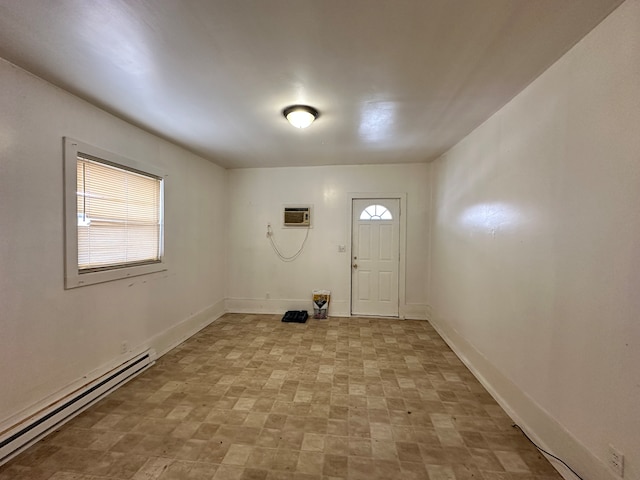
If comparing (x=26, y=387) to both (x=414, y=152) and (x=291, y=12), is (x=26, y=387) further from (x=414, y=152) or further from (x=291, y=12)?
(x=414, y=152)

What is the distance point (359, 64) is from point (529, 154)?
146cm

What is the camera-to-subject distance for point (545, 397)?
184 centimetres

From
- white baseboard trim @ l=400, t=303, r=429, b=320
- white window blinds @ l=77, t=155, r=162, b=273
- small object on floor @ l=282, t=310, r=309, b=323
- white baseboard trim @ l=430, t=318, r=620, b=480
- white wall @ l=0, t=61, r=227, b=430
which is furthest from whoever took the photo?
white baseboard trim @ l=400, t=303, r=429, b=320

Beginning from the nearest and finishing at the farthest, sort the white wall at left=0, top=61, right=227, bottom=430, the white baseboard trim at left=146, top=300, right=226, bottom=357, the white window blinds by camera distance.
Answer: the white wall at left=0, top=61, right=227, bottom=430, the white window blinds, the white baseboard trim at left=146, top=300, right=226, bottom=357

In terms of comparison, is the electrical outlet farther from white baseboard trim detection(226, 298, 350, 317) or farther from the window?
the window

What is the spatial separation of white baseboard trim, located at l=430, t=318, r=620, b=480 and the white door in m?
1.87

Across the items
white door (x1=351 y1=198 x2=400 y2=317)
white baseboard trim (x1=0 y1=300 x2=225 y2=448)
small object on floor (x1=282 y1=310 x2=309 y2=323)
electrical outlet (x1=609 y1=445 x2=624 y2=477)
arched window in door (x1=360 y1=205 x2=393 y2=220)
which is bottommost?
small object on floor (x1=282 y1=310 x2=309 y2=323)

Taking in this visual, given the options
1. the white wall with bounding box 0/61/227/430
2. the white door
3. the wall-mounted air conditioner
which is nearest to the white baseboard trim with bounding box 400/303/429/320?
the white door

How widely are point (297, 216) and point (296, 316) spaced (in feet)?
5.78

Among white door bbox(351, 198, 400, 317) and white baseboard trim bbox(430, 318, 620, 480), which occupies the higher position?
white door bbox(351, 198, 400, 317)

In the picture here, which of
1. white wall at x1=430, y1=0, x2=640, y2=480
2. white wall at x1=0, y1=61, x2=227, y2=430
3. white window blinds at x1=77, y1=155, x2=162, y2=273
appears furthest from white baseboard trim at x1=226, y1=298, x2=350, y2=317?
white wall at x1=430, y1=0, x2=640, y2=480

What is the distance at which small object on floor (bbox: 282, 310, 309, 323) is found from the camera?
178 inches

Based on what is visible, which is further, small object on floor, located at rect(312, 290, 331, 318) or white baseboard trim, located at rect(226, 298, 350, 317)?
white baseboard trim, located at rect(226, 298, 350, 317)

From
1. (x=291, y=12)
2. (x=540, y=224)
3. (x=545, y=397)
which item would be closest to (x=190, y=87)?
(x=291, y=12)
